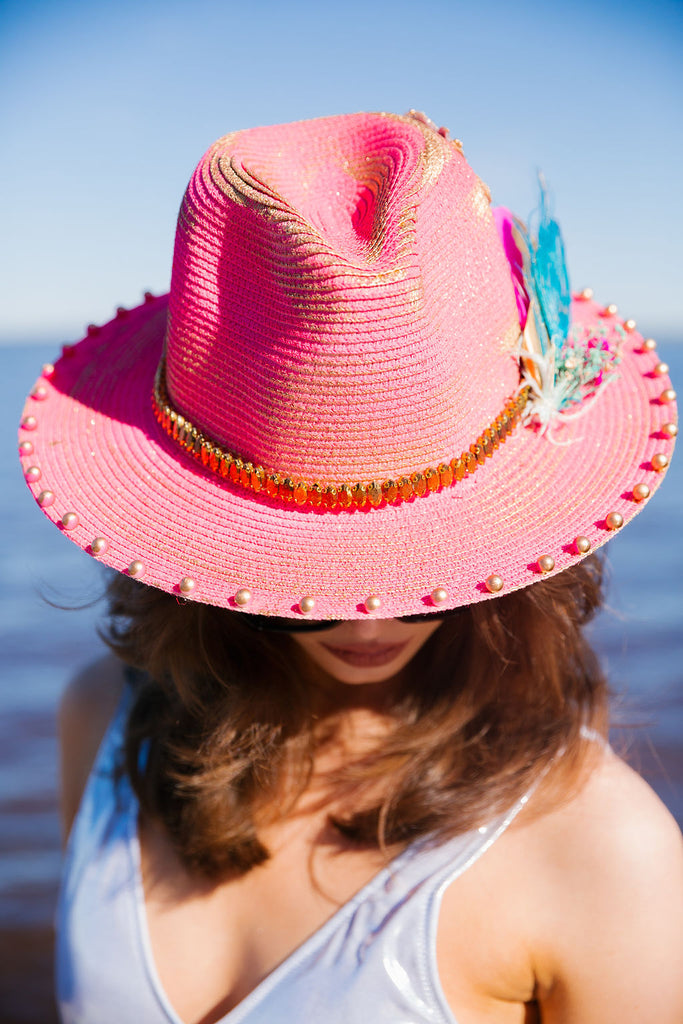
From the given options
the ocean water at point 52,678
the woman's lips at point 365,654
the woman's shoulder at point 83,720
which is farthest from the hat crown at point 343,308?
the woman's shoulder at point 83,720

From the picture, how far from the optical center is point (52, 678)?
456 centimetres

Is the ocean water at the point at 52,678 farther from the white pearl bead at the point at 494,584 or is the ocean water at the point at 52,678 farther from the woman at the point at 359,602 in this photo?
the white pearl bead at the point at 494,584

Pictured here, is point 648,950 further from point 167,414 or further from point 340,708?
point 167,414

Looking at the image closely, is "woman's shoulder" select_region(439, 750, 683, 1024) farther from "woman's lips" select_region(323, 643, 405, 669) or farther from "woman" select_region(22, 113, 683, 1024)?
"woman's lips" select_region(323, 643, 405, 669)

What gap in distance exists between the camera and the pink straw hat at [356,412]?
114 centimetres

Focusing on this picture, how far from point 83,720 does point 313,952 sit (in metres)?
0.90

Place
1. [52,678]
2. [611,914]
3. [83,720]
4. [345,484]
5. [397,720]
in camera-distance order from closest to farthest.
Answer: [345,484]
[611,914]
[397,720]
[83,720]
[52,678]

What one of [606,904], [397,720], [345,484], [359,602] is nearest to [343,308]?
[345,484]

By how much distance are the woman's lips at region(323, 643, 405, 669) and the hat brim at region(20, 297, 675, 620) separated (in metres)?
0.33

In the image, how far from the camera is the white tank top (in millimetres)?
1404

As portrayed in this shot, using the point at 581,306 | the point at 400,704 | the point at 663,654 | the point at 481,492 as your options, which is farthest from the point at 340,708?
the point at 663,654

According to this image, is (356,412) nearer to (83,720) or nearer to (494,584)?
(494,584)

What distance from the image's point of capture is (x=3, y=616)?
5.09 m

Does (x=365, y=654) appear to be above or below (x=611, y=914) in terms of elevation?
above
